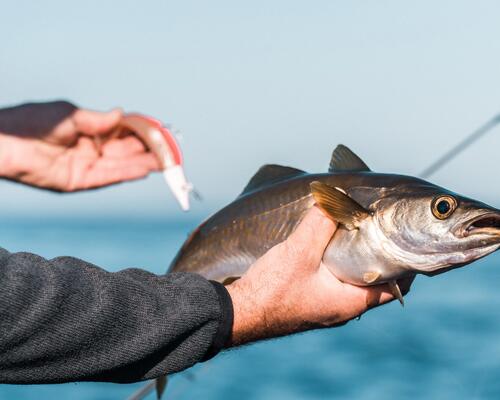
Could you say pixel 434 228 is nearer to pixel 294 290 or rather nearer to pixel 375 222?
pixel 375 222

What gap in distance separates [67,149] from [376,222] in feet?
3.32

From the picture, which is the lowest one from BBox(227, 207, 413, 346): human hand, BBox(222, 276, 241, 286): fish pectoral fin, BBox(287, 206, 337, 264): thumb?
BBox(222, 276, 241, 286): fish pectoral fin

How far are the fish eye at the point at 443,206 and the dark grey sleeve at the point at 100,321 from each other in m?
0.72

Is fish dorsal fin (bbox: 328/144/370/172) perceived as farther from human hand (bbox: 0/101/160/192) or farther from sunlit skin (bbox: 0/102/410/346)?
human hand (bbox: 0/101/160/192)

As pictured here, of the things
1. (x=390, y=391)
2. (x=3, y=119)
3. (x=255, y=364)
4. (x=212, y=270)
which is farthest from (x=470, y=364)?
(x=3, y=119)

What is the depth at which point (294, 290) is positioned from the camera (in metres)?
3.40

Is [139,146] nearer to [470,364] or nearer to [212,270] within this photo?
[212,270]

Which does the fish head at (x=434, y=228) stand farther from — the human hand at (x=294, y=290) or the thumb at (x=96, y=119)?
the thumb at (x=96, y=119)

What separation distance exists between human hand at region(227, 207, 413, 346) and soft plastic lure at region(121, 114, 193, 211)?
515 mm

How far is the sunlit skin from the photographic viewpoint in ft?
10.0

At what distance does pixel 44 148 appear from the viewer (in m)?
3.14

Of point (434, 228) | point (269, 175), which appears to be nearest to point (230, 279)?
point (269, 175)

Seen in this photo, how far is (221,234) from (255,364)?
11979 mm

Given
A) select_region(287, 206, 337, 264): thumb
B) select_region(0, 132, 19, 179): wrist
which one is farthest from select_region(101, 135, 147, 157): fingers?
select_region(287, 206, 337, 264): thumb
